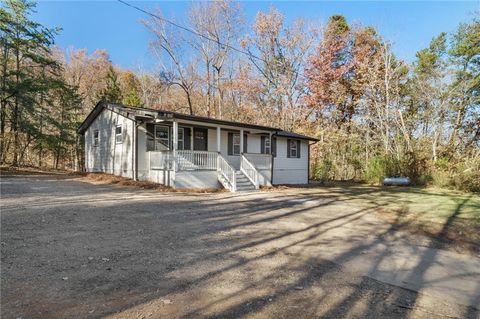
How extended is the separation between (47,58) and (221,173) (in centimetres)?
1730

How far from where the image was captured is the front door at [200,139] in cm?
1619

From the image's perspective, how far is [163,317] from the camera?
281 centimetres

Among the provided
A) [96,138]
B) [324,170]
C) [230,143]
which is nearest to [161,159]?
[230,143]


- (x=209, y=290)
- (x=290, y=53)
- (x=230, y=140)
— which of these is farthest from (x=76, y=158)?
(x=209, y=290)

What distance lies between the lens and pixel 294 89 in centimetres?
3059

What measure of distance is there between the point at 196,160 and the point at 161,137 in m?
2.43

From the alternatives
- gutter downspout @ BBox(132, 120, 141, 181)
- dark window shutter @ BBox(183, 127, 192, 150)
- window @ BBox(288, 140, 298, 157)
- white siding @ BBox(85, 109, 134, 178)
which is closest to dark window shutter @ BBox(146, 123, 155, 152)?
gutter downspout @ BBox(132, 120, 141, 181)

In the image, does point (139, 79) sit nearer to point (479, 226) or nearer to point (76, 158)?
point (76, 158)

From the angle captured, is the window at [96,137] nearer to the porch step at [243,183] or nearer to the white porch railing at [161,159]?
the white porch railing at [161,159]

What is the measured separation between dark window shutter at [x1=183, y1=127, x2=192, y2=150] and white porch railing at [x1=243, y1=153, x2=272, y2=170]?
9.97 feet

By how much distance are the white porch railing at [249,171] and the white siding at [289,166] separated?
12.8 ft

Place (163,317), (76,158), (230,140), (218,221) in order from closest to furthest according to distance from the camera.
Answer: (163,317)
(218,221)
(230,140)
(76,158)

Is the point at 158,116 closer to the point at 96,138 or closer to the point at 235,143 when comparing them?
the point at 235,143

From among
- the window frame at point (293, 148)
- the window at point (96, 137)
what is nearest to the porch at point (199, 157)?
the window frame at point (293, 148)
